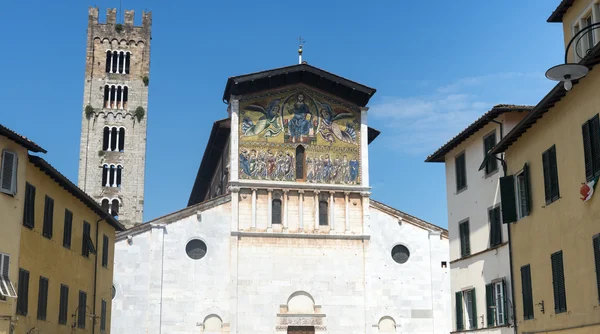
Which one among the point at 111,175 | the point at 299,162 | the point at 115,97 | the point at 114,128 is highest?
the point at 115,97

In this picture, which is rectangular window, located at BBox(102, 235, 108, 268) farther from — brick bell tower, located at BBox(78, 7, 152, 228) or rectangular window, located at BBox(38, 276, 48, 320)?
brick bell tower, located at BBox(78, 7, 152, 228)

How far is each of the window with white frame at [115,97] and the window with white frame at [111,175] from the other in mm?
5508

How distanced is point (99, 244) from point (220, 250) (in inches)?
420

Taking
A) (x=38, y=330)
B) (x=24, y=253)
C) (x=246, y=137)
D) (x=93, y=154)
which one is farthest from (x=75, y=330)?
(x=93, y=154)

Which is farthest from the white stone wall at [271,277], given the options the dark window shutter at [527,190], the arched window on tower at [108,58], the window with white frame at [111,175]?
the arched window on tower at [108,58]

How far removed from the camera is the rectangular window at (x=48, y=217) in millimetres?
23784

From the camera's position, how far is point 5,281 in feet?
66.1

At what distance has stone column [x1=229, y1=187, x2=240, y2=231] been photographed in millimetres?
40938

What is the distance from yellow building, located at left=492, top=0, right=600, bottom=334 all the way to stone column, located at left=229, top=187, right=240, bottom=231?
66.6 feet

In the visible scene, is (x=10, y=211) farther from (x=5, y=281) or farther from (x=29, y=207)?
(x=5, y=281)

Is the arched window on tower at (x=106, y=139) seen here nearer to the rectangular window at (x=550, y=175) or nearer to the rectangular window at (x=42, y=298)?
the rectangular window at (x=42, y=298)

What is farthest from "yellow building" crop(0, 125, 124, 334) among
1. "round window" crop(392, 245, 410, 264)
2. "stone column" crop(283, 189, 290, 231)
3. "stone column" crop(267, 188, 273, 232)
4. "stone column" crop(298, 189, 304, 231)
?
"round window" crop(392, 245, 410, 264)

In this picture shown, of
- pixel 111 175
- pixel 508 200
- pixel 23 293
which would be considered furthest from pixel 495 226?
pixel 111 175

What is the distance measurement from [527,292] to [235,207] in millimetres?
22360
